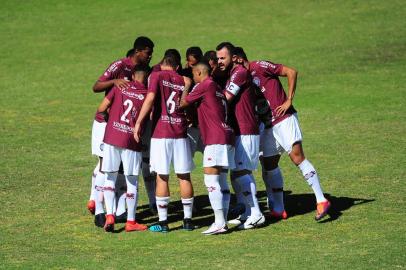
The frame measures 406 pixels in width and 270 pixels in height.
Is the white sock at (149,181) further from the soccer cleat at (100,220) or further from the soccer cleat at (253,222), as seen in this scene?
the soccer cleat at (253,222)

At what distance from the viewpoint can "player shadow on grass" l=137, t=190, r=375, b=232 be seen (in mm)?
15045

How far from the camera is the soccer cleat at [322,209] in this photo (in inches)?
566

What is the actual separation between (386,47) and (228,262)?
64.1 ft

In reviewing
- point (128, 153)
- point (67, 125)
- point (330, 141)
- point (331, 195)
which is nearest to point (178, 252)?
point (128, 153)

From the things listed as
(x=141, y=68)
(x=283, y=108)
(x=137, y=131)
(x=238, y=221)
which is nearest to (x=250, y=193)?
(x=238, y=221)

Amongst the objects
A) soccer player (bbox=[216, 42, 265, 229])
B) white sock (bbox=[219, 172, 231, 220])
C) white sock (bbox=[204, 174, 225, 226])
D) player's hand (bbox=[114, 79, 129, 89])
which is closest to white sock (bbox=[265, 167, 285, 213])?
soccer player (bbox=[216, 42, 265, 229])

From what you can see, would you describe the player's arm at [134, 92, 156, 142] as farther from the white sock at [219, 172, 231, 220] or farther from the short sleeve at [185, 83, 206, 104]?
the white sock at [219, 172, 231, 220]

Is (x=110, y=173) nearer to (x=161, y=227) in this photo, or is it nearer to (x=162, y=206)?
(x=162, y=206)

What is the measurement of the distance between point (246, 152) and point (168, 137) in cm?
128

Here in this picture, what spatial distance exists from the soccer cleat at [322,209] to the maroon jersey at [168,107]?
239cm

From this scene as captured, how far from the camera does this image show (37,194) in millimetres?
16812

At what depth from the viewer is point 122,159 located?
47.0ft

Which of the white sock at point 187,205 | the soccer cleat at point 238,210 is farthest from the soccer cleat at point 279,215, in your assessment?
the white sock at point 187,205

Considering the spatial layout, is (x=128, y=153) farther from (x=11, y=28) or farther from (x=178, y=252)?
(x=11, y=28)
